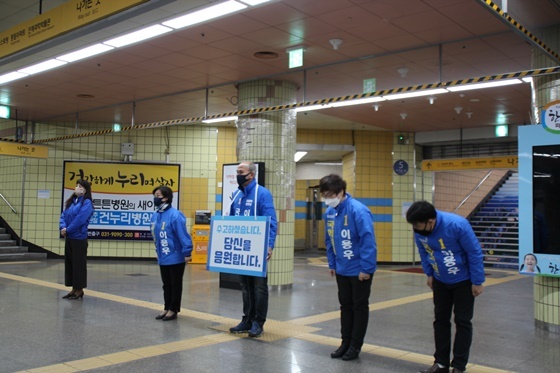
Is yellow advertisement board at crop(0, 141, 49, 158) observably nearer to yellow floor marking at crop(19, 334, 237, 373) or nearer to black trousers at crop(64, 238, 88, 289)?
black trousers at crop(64, 238, 88, 289)

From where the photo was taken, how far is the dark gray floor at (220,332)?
437 cm

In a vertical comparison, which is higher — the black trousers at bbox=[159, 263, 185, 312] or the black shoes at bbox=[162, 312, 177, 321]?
the black trousers at bbox=[159, 263, 185, 312]

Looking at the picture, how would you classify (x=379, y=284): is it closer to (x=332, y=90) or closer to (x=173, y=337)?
(x=332, y=90)

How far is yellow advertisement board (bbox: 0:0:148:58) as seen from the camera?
5.38m

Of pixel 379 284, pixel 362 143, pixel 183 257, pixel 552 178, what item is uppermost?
pixel 362 143

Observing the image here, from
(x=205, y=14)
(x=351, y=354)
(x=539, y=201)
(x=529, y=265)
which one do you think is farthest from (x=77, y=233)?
(x=539, y=201)

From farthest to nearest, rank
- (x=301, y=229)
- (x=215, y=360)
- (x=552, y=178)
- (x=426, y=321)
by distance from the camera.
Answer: (x=301, y=229) → (x=426, y=321) → (x=552, y=178) → (x=215, y=360)

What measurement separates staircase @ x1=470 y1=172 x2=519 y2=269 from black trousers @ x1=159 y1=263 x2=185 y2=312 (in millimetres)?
11309

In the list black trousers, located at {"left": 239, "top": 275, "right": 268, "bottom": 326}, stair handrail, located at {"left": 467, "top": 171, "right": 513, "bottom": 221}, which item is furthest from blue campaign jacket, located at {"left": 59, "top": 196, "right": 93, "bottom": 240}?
stair handrail, located at {"left": 467, "top": 171, "right": 513, "bottom": 221}

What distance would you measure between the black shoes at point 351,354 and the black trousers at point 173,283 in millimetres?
2292

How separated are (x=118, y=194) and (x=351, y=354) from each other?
1079 cm

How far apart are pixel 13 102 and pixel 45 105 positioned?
653 millimetres

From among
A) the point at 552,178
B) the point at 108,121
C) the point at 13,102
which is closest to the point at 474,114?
the point at 552,178

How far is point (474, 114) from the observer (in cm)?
1202
